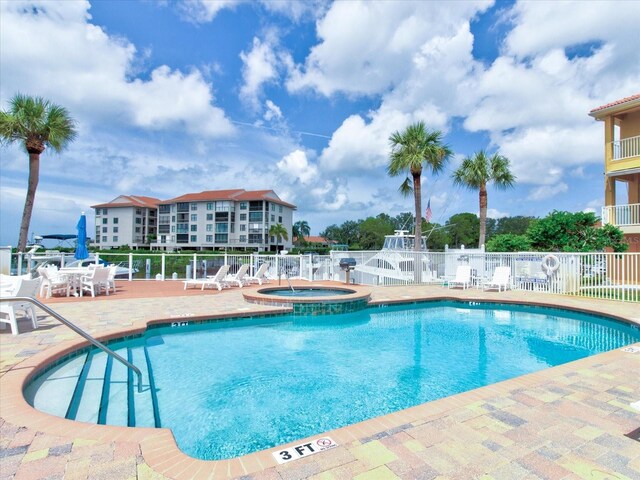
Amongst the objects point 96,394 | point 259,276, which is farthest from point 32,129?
point 96,394

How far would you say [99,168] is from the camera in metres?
42.6

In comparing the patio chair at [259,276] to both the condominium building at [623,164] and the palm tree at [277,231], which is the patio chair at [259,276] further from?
the palm tree at [277,231]

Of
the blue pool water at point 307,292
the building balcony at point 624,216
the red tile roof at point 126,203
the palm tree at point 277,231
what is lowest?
the blue pool water at point 307,292

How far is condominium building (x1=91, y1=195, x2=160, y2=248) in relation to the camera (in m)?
73.0

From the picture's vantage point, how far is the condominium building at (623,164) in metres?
15.9

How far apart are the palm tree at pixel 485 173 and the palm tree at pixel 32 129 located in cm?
2169

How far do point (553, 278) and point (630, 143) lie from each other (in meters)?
9.48

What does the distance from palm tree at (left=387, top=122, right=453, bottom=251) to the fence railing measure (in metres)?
2.07

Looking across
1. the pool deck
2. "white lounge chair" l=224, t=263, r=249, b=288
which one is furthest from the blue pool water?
the pool deck

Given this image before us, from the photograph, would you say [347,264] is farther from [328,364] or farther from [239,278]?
[328,364]

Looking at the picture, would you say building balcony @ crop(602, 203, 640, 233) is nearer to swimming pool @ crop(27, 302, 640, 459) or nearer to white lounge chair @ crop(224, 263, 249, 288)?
swimming pool @ crop(27, 302, 640, 459)

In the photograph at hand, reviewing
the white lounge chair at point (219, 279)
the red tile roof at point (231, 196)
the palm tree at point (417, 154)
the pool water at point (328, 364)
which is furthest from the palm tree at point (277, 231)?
the pool water at point (328, 364)

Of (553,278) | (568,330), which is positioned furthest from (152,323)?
(553,278)

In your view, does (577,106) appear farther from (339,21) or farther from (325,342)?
(325,342)
